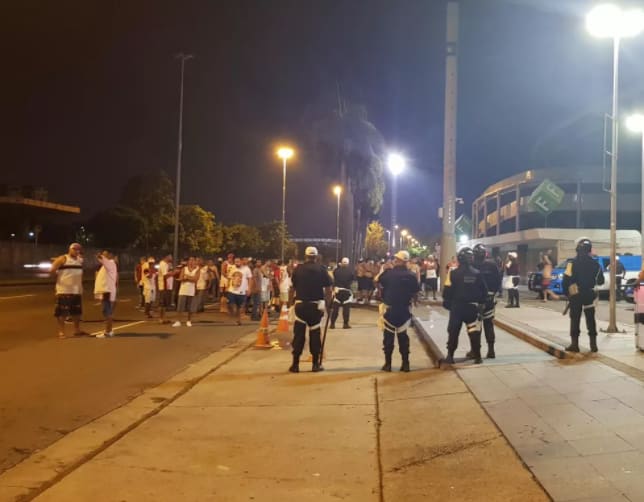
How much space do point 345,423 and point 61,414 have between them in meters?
3.02

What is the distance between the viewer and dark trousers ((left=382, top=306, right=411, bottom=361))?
9.28m

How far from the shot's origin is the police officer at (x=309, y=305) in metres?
9.41

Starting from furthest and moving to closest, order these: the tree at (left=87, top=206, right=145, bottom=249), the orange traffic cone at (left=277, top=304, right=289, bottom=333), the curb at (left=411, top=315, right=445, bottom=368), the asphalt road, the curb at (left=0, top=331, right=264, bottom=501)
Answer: the tree at (left=87, top=206, right=145, bottom=249), the orange traffic cone at (left=277, top=304, right=289, bottom=333), the curb at (left=411, top=315, right=445, bottom=368), the asphalt road, the curb at (left=0, top=331, right=264, bottom=501)

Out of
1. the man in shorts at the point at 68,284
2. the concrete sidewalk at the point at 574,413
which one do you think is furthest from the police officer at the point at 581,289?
the man in shorts at the point at 68,284

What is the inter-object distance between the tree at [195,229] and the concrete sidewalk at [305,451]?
183 ft

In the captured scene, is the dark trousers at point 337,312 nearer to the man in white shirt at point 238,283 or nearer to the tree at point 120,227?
the man in white shirt at point 238,283

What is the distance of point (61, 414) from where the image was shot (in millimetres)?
7180

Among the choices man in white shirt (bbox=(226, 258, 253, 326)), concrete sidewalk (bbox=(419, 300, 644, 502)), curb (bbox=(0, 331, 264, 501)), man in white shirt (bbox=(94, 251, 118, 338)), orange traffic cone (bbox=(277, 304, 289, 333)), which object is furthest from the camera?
man in white shirt (bbox=(226, 258, 253, 326))

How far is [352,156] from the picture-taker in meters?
49.3

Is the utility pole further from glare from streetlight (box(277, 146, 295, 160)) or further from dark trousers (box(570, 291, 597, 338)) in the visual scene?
dark trousers (box(570, 291, 597, 338))

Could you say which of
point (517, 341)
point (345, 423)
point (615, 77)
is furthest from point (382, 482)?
point (615, 77)

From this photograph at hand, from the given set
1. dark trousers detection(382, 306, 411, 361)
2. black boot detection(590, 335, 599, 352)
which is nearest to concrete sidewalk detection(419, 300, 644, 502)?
black boot detection(590, 335, 599, 352)

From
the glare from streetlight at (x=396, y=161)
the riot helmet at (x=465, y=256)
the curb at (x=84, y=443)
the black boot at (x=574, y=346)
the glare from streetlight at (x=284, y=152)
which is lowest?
the curb at (x=84, y=443)

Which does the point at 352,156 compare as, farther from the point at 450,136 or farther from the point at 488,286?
the point at 488,286
